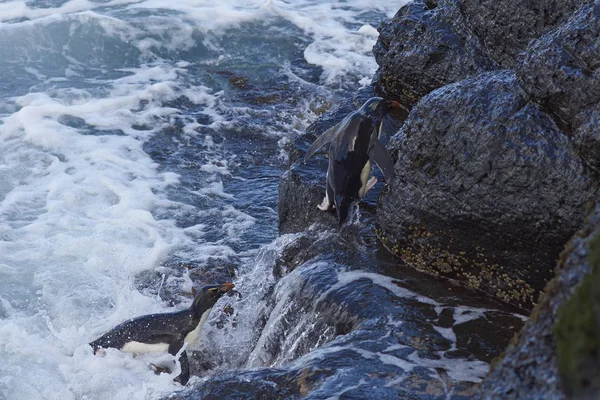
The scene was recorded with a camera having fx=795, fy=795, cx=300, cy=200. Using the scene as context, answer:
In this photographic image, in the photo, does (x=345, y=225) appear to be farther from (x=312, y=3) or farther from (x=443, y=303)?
(x=312, y=3)

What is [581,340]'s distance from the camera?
207 cm

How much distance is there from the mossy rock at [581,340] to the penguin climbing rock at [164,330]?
460 centimetres

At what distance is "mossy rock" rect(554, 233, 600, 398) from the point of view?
6.53ft

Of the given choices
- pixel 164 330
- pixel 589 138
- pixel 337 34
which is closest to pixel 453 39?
pixel 589 138

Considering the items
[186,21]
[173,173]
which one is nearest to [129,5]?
[186,21]

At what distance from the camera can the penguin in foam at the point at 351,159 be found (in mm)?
6312

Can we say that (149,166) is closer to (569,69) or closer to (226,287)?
(226,287)

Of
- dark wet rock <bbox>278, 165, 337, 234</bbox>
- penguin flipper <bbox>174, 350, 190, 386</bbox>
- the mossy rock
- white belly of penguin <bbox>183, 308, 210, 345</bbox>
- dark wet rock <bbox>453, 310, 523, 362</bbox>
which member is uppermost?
the mossy rock

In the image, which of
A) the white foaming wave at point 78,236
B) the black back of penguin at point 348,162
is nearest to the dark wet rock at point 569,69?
the black back of penguin at point 348,162

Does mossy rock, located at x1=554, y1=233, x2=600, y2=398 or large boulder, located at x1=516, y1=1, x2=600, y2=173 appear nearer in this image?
mossy rock, located at x1=554, y1=233, x2=600, y2=398

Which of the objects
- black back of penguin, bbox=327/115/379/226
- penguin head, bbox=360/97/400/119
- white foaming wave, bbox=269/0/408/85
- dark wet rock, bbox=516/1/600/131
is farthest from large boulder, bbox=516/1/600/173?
white foaming wave, bbox=269/0/408/85

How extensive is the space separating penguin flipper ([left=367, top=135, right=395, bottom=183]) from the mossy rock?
12.3 feet

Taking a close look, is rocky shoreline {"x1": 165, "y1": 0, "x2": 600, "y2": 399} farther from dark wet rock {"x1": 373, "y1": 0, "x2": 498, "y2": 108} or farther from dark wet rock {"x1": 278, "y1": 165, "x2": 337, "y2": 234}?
dark wet rock {"x1": 373, "y1": 0, "x2": 498, "y2": 108}

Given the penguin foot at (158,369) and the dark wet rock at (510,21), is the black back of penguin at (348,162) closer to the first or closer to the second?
the dark wet rock at (510,21)
